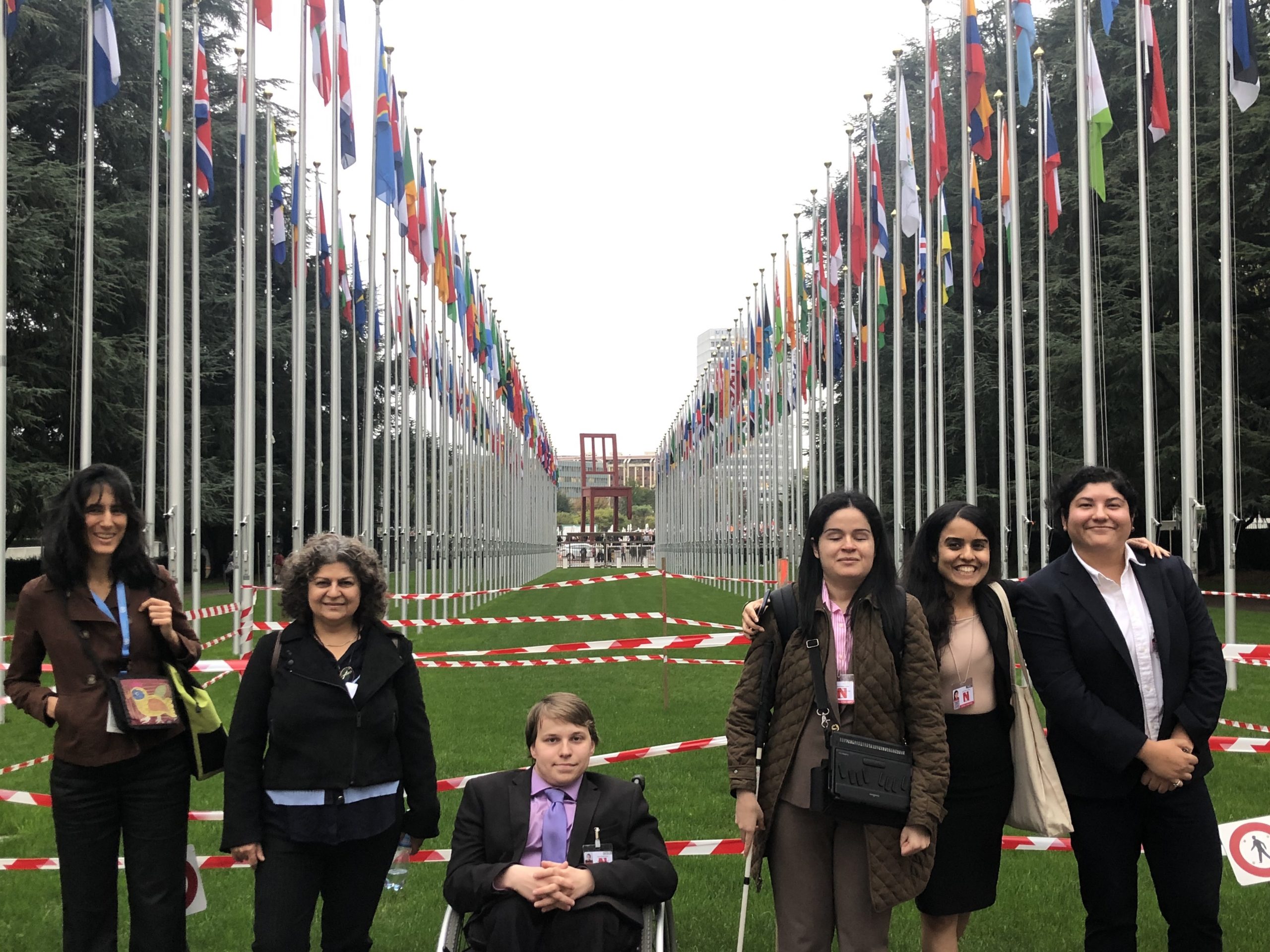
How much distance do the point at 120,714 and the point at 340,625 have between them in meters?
0.78

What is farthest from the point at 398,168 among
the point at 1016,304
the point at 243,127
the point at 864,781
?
the point at 864,781

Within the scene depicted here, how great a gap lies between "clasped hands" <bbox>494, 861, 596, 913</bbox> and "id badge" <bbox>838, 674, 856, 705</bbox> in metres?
0.99

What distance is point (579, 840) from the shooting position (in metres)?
3.73

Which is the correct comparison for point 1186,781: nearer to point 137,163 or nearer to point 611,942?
point 611,942

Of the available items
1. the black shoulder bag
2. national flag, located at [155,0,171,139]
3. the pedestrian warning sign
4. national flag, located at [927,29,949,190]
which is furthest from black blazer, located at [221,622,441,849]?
national flag, located at [927,29,949,190]

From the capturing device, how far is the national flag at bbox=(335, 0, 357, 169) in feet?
53.9

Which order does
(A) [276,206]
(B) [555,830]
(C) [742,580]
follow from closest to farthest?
(B) [555,830] → (A) [276,206] → (C) [742,580]

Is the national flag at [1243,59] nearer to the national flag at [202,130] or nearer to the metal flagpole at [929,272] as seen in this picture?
the metal flagpole at [929,272]

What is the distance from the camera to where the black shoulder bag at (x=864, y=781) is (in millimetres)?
3436

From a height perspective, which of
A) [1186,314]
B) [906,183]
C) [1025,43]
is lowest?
[1186,314]

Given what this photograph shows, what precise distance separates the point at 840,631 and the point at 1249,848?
7.72 feet

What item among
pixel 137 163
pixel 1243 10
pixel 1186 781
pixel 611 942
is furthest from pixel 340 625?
pixel 137 163

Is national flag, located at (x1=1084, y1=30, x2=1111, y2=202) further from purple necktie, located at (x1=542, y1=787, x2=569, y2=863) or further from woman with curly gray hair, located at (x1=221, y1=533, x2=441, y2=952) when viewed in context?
woman with curly gray hair, located at (x1=221, y1=533, x2=441, y2=952)

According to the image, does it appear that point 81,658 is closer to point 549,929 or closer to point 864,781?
point 549,929
